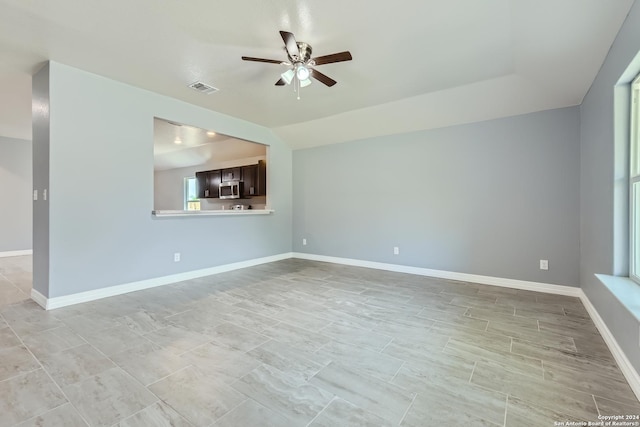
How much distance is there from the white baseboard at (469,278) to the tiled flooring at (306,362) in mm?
238

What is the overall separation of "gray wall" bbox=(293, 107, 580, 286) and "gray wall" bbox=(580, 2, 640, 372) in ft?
1.40

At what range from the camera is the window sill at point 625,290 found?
173 centimetres

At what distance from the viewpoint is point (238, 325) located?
2.56 meters

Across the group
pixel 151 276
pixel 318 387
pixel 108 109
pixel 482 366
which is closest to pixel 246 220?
pixel 151 276

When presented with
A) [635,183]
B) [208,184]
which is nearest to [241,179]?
[208,184]

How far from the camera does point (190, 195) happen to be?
29.4 ft

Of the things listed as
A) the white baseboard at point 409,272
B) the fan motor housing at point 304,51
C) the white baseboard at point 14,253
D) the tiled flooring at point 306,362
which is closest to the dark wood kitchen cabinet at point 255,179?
the white baseboard at point 409,272

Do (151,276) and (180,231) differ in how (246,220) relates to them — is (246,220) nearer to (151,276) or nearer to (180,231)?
(180,231)

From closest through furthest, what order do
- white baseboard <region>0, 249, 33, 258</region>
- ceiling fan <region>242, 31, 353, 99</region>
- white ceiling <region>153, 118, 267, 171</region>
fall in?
1. ceiling fan <region>242, 31, 353, 99</region>
2. white ceiling <region>153, 118, 267, 171</region>
3. white baseboard <region>0, 249, 33, 258</region>

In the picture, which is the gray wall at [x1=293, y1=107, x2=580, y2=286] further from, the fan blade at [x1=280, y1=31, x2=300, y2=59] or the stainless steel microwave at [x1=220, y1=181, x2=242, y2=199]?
the fan blade at [x1=280, y1=31, x2=300, y2=59]

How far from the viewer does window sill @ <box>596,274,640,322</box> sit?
1.73 metres

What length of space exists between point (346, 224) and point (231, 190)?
3167 millimetres

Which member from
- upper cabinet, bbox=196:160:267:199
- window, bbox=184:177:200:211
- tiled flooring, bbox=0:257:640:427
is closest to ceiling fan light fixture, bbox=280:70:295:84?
tiled flooring, bbox=0:257:640:427

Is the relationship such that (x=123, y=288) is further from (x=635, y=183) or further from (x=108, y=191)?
(x=635, y=183)
